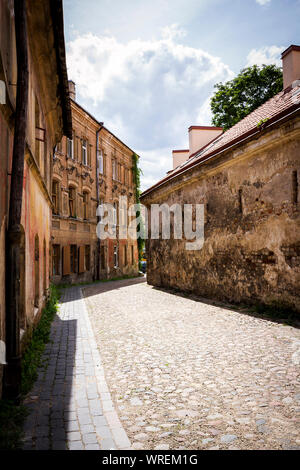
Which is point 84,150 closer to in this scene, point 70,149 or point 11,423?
point 70,149

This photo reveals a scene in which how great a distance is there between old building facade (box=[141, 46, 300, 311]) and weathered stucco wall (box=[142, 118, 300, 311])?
22 millimetres

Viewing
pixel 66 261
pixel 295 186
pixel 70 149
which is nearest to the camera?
pixel 295 186

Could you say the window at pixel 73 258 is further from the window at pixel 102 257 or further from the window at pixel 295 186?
the window at pixel 295 186

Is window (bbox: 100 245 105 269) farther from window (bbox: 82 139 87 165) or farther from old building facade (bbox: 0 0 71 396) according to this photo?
old building facade (bbox: 0 0 71 396)

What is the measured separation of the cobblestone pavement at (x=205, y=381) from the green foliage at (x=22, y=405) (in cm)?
98

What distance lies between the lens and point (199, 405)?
12.1 ft

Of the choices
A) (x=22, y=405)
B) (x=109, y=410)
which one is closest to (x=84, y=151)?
(x=22, y=405)

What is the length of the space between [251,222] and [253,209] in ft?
1.20

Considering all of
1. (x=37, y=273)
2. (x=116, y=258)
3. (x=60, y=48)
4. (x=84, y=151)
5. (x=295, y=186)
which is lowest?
(x=116, y=258)

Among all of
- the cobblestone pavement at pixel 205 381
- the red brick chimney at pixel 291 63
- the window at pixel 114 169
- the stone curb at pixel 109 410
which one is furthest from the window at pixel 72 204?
the stone curb at pixel 109 410

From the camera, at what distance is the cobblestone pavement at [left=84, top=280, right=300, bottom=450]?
3072 millimetres

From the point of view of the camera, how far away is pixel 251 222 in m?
9.56

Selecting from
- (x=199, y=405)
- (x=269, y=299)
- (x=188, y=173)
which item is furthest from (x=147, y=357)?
(x=188, y=173)
